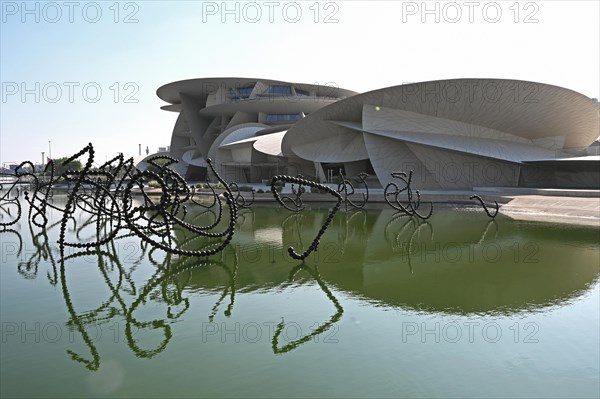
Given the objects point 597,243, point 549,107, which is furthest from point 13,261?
point 549,107

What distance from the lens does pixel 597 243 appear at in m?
12.7

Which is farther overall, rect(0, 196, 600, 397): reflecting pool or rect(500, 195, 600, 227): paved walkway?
rect(500, 195, 600, 227): paved walkway

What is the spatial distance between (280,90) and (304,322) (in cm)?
5123

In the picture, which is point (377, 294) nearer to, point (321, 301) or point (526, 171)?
point (321, 301)

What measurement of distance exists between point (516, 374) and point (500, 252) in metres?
7.18

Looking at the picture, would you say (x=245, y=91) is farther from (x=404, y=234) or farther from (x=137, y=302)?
(x=137, y=302)


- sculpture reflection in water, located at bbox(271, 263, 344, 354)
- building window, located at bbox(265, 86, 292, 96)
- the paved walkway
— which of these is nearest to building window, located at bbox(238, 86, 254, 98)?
building window, located at bbox(265, 86, 292, 96)

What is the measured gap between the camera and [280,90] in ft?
181

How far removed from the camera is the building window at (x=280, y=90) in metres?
55.0

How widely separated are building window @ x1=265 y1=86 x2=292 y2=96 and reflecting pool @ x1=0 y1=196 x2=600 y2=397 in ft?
148

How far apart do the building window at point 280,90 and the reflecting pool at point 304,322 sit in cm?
4517

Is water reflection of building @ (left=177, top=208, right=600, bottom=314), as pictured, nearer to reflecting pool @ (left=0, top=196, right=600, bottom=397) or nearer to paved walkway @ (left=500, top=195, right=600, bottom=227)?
reflecting pool @ (left=0, top=196, right=600, bottom=397)

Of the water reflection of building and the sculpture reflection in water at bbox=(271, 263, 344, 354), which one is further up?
the water reflection of building

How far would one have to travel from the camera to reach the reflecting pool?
478cm
